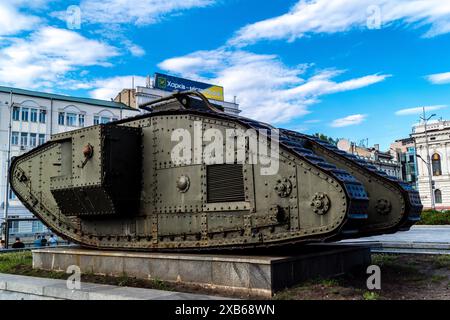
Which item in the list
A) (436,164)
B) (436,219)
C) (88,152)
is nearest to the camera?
(88,152)

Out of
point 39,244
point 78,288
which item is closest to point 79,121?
point 39,244

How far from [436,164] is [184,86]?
41.2 metres

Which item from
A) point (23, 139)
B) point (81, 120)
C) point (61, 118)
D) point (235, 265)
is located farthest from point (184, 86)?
point (235, 265)

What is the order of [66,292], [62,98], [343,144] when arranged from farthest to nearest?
1. [62,98]
2. [343,144]
3. [66,292]

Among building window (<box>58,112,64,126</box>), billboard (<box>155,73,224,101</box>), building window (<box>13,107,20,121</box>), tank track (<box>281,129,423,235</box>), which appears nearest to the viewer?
tank track (<box>281,129,423,235</box>)

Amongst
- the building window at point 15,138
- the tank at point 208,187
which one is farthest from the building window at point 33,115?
the tank at point 208,187

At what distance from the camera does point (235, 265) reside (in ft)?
24.2

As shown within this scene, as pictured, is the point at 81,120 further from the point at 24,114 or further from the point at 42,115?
the point at 24,114

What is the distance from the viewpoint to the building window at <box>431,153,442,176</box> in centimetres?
7262

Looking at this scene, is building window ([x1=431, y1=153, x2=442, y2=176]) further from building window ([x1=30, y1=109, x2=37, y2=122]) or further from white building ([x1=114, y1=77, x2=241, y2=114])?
building window ([x1=30, y1=109, x2=37, y2=122])

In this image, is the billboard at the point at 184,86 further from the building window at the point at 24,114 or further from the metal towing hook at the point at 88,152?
the metal towing hook at the point at 88,152

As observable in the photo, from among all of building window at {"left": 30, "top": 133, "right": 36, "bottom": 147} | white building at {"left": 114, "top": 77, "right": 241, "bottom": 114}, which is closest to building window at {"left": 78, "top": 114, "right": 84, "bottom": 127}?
building window at {"left": 30, "top": 133, "right": 36, "bottom": 147}

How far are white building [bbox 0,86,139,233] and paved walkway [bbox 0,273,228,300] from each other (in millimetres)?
35845
